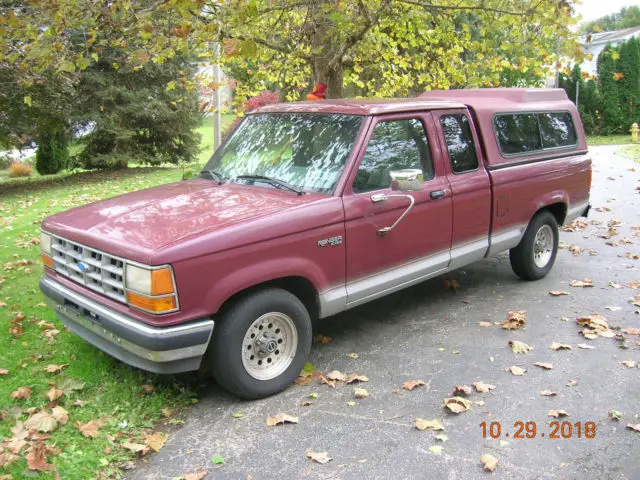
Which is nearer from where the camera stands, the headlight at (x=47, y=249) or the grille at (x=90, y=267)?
the grille at (x=90, y=267)

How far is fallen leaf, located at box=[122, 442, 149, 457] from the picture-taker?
11.1 feet

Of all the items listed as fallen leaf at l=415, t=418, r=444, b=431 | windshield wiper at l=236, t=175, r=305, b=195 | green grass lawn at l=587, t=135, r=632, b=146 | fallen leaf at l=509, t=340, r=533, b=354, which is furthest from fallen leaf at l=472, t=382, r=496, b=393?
green grass lawn at l=587, t=135, r=632, b=146

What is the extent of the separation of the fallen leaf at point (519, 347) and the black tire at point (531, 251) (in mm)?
1697

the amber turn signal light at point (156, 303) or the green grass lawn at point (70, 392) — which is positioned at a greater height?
the amber turn signal light at point (156, 303)

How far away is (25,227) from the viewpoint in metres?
9.18

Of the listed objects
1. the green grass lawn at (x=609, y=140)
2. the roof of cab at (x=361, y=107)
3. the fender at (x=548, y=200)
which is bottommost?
the green grass lawn at (x=609, y=140)

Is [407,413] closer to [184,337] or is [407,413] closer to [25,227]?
[184,337]

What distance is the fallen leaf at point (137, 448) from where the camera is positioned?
3371 mm

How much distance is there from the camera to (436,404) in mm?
3902

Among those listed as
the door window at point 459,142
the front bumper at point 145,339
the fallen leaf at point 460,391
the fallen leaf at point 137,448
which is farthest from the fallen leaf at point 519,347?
the fallen leaf at point 137,448

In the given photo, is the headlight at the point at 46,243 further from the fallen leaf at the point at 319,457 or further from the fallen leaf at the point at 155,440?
the fallen leaf at the point at 319,457

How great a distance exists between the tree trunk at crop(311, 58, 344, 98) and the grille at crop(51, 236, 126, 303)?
4.81m

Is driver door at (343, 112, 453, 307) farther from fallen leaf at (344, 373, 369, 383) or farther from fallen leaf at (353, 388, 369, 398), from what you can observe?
fallen leaf at (353, 388, 369, 398)

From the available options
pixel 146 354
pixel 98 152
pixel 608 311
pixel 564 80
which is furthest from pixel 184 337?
pixel 564 80
